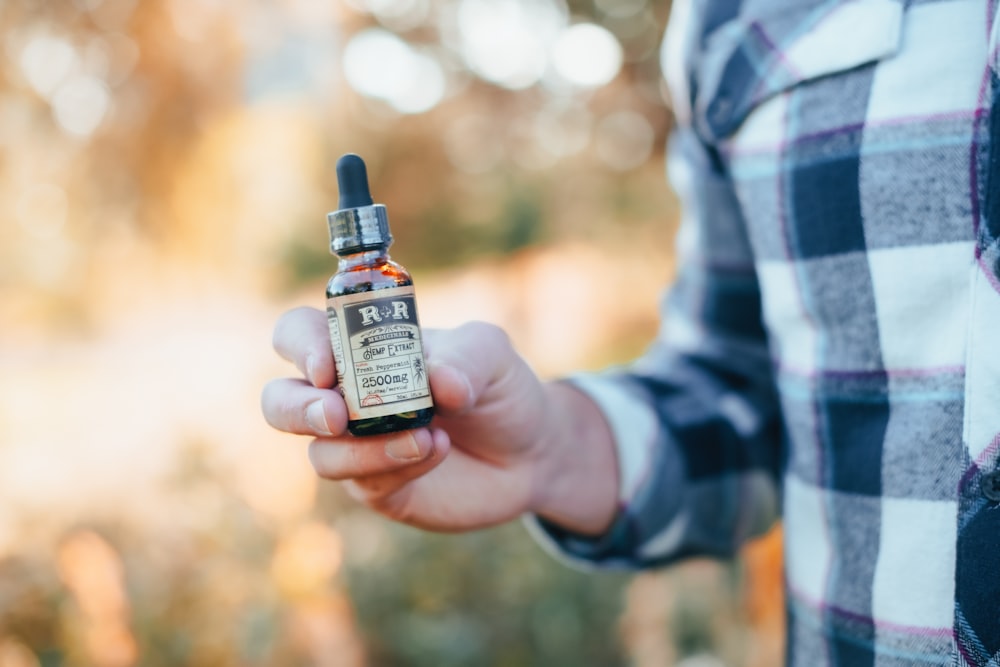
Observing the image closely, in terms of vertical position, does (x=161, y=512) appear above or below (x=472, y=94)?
below

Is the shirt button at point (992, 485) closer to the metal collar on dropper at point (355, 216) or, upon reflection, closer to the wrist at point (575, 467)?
the wrist at point (575, 467)

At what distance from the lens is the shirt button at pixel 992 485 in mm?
722

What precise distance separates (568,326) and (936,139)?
11.3ft

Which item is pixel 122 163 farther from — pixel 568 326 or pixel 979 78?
pixel 979 78

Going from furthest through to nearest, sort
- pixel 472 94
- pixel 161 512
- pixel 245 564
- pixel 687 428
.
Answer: pixel 472 94 → pixel 161 512 → pixel 245 564 → pixel 687 428

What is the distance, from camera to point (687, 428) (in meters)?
1.17

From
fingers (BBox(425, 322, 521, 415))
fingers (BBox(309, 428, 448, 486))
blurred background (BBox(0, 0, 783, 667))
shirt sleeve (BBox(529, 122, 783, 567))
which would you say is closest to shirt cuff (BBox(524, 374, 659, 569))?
shirt sleeve (BBox(529, 122, 783, 567))

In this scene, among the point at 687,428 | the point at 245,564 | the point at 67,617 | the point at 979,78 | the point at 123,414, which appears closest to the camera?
the point at 979,78

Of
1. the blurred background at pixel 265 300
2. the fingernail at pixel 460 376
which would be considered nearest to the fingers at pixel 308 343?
the fingernail at pixel 460 376

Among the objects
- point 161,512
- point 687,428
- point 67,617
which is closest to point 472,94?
point 161,512

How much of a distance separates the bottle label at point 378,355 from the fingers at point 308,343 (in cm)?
2

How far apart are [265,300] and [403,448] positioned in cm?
273

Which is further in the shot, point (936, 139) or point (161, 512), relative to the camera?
point (161, 512)

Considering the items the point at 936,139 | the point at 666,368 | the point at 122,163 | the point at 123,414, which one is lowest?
the point at 123,414
